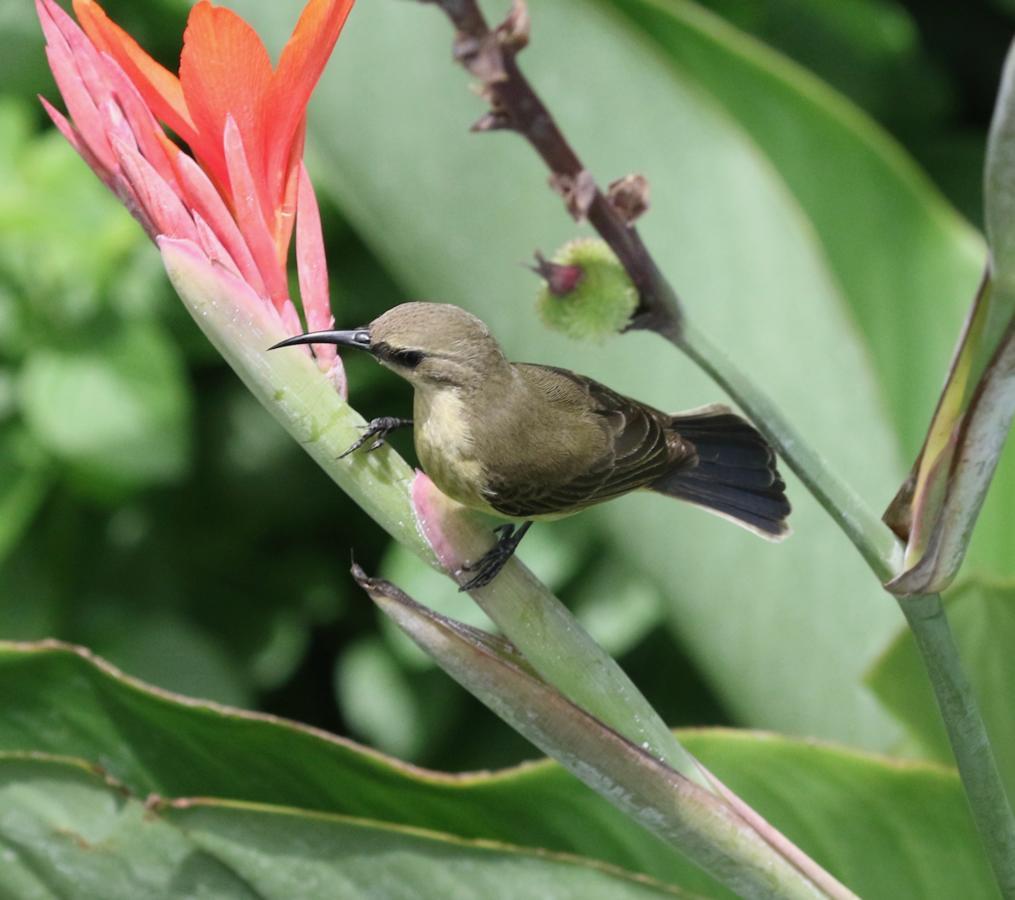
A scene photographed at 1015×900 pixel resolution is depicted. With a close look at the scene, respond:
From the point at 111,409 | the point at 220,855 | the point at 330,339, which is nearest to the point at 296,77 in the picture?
the point at 330,339

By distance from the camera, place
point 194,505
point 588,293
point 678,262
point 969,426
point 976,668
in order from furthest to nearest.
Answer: point 194,505, point 678,262, point 976,668, point 588,293, point 969,426

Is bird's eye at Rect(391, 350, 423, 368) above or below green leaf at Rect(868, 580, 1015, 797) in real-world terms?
above

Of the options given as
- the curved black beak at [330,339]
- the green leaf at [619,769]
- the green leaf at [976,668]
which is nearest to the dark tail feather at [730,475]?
the green leaf at [976,668]

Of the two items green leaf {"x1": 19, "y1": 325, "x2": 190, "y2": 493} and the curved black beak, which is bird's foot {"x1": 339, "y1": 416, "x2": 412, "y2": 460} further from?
green leaf {"x1": 19, "y1": 325, "x2": 190, "y2": 493}

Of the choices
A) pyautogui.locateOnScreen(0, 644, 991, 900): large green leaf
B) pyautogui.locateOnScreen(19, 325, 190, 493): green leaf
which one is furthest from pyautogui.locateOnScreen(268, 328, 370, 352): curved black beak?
pyautogui.locateOnScreen(19, 325, 190, 493): green leaf

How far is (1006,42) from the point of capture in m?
2.45

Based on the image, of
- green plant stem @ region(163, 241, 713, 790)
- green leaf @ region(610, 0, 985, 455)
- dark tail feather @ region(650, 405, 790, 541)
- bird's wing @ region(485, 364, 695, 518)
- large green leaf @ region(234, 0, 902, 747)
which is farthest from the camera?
green leaf @ region(610, 0, 985, 455)

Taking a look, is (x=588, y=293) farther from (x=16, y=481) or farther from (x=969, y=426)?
(x=16, y=481)

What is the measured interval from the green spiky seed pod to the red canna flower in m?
0.15

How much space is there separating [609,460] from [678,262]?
40 centimetres

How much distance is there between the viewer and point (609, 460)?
0.96 metres

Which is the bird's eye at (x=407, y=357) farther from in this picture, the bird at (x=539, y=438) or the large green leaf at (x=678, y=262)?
the large green leaf at (x=678, y=262)

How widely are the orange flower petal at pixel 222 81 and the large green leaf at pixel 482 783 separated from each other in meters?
0.32

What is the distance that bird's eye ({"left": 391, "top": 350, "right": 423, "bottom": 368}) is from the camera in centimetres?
90
